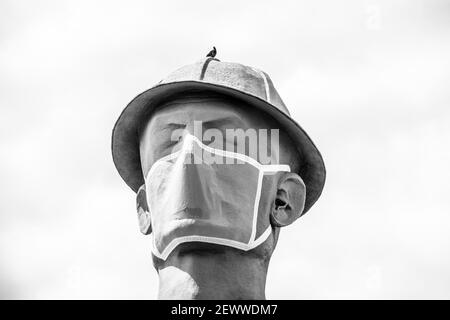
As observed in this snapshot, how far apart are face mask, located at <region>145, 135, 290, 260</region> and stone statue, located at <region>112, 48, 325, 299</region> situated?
12mm

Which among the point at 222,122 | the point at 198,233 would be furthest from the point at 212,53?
the point at 198,233

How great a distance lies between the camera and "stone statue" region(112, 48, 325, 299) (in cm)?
1647

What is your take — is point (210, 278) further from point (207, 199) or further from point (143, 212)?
point (143, 212)

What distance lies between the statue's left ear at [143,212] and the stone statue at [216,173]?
0.5 inches

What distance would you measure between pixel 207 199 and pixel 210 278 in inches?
38.1

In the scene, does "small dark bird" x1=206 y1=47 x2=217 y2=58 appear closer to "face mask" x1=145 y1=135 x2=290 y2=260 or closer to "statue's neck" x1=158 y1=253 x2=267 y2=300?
"face mask" x1=145 y1=135 x2=290 y2=260

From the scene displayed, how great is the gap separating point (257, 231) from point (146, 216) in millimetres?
1723

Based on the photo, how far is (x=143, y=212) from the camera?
1789 cm

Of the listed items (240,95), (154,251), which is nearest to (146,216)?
(154,251)

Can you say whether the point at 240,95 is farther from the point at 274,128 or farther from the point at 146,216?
the point at 146,216

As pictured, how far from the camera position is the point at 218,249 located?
1648 cm

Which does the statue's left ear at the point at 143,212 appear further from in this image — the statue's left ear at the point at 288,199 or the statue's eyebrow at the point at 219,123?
the statue's left ear at the point at 288,199

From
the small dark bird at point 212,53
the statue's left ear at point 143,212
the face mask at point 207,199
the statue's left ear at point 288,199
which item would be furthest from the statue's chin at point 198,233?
the small dark bird at point 212,53

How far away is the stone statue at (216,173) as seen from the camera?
16.5 meters
